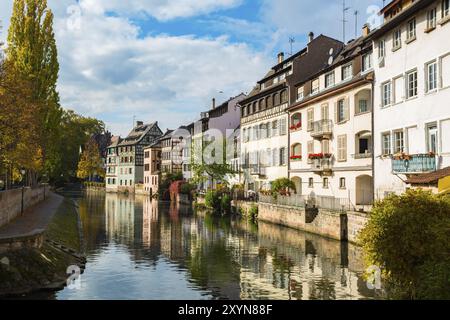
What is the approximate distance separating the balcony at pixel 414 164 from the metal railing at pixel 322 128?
33.6 feet

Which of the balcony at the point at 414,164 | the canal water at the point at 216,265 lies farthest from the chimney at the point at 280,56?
the balcony at the point at 414,164

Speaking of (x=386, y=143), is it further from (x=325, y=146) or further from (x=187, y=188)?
(x=187, y=188)

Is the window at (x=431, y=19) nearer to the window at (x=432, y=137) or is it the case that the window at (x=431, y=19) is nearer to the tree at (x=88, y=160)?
the window at (x=432, y=137)

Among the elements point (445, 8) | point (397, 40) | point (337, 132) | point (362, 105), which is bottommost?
point (337, 132)

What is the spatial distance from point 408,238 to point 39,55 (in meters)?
39.8

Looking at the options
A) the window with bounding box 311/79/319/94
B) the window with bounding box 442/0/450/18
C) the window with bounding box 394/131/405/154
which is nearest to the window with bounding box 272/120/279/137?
the window with bounding box 311/79/319/94

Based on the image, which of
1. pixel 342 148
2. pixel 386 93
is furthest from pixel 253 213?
pixel 386 93

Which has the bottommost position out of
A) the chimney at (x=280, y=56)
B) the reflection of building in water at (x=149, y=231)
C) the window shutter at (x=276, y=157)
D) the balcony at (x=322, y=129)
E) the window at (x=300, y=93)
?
the reflection of building in water at (x=149, y=231)

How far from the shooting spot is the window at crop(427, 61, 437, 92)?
25000mm

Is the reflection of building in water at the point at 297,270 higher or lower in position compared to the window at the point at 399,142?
lower

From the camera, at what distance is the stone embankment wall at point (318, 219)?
94.6 ft

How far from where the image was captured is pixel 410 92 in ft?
A: 89.7
